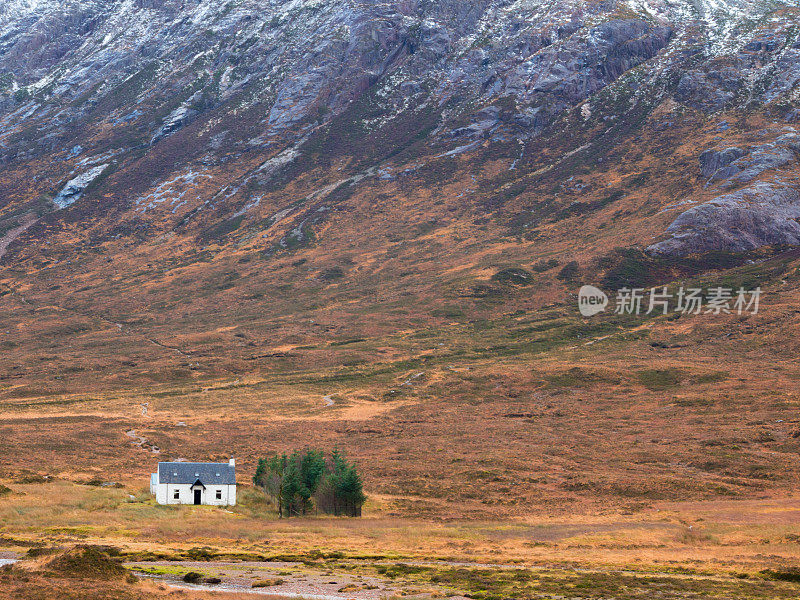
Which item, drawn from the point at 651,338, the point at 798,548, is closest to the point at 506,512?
the point at 798,548

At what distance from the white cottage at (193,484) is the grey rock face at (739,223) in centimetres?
14957

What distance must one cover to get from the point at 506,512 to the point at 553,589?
102ft

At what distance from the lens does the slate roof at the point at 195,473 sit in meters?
57.9

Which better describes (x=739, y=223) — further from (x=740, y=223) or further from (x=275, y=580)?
(x=275, y=580)

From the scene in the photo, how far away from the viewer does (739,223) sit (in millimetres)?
188750

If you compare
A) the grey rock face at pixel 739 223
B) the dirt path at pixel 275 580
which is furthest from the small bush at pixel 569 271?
the dirt path at pixel 275 580

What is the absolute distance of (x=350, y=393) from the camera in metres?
128

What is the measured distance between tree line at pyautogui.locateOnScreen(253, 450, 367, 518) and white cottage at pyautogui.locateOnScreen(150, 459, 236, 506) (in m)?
3.74

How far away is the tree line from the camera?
57406 millimetres

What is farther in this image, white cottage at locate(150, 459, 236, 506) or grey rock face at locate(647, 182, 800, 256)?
grey rock face at locate(647, 182, 800, 256)

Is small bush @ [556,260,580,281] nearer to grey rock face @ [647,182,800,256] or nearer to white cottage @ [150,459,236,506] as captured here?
grey rock face @ [647,182,800,256]

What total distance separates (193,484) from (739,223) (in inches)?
6623

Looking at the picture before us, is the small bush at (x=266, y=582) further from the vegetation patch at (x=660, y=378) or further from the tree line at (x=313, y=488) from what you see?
the vegetation patch at (x=660, y=378)

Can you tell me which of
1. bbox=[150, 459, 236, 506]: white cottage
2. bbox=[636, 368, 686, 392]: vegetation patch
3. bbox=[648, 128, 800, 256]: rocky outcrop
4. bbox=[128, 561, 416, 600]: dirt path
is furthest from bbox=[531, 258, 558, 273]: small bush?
bbox=[128, 561, 416, 600]: dirt path
